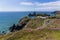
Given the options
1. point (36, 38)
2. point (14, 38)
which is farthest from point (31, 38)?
point (14, 38)

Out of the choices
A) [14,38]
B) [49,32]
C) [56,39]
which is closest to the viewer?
[56,39]

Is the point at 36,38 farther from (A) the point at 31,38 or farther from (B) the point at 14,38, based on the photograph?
(B) the point at 14,38

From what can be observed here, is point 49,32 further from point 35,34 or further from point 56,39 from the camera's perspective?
point 56,39

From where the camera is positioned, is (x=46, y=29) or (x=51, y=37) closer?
(x=51, y=37)

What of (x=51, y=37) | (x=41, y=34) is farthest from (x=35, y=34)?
(x=51, y=37)

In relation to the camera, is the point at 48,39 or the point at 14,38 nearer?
the point at 48,39

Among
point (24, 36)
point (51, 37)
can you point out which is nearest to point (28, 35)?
point (24, 36)

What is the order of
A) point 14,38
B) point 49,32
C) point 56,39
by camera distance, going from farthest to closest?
point 49,32
point 14,38
point 56,39
